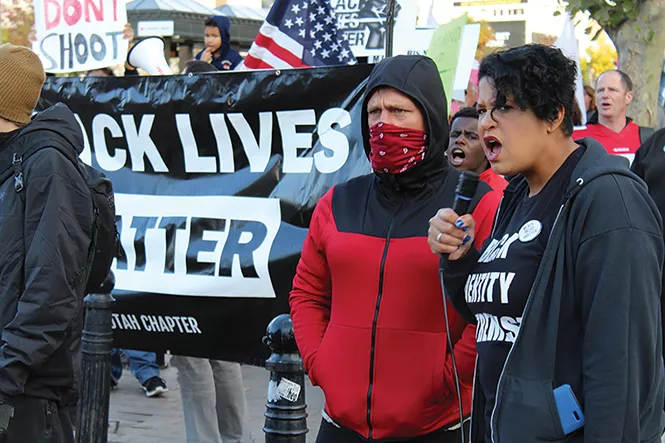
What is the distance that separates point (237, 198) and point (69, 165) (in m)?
1.75

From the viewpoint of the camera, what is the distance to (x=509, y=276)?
2439mm

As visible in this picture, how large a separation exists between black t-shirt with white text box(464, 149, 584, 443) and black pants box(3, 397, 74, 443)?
5.89ft

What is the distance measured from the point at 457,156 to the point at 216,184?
1.43 metres

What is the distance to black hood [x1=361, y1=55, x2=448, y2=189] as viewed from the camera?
11.0 feet

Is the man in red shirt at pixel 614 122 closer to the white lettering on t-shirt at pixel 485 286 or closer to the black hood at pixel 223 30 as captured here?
the black hood at pixel 223 30

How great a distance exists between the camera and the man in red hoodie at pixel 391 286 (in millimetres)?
3166

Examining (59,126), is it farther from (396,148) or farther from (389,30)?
(389,30)

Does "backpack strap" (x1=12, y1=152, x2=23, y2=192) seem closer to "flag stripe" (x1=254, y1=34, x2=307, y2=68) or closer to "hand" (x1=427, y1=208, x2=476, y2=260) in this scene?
"hand" (x1=427, y1=208, x2=476, y2=260)

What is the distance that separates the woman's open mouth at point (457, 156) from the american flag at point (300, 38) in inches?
61.4

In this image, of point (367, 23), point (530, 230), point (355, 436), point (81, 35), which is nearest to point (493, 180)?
point (355, 436)

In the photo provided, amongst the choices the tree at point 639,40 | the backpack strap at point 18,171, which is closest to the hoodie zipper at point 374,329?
the backpack strap at point 18,171

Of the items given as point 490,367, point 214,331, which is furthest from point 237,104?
point 490,367

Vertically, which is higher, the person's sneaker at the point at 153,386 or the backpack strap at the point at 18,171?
the backpack strap at the point at 18,171

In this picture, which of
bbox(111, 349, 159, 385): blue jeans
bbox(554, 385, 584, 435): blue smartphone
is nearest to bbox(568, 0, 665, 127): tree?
bbox(111, 349, 159, 385): blue jeans
